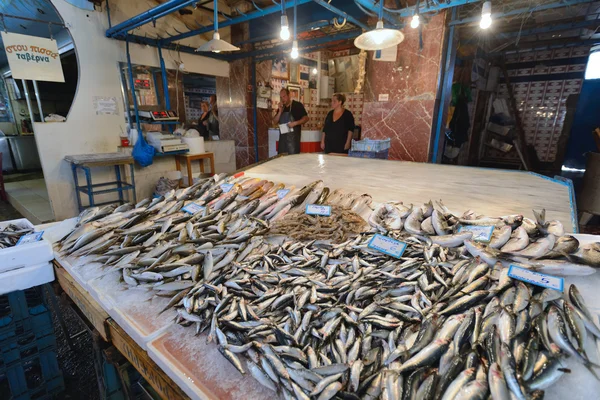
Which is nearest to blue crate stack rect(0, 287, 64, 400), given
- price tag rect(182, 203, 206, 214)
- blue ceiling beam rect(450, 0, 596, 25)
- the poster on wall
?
price tag rect(182, 203, 206, 214)

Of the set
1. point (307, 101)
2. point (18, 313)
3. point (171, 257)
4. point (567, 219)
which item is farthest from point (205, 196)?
point (307, 101)

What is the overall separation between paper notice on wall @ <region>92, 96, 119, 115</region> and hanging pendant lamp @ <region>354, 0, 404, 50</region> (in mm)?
5100

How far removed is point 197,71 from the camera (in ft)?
24.0

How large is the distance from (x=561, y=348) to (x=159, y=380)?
160cm

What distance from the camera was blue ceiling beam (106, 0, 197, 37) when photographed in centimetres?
365

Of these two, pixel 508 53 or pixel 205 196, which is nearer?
pixel 205 196

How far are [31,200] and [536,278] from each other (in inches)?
354

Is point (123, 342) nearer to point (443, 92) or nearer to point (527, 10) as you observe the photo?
point (443, 92)

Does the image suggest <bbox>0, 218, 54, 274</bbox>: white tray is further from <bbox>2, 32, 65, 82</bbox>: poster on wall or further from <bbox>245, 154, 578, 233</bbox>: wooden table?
<bbox>2, 32, 65, 82</bbox>: poster on wall

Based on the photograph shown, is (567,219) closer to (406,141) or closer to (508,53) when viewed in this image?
(406,141)

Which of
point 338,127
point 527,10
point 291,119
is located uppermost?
point 527,10

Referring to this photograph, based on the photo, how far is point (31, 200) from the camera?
663 centimetres

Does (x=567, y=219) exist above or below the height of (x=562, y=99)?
below

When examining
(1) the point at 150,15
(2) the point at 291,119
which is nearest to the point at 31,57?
(1) the point at 150,15
